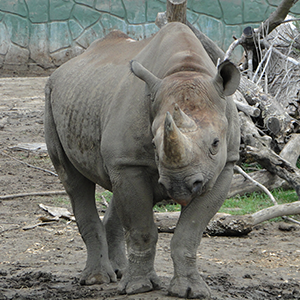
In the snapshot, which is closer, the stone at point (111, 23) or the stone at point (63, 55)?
the stone at point (63, 55)

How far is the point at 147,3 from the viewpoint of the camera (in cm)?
1716

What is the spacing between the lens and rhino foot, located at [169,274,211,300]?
378cm

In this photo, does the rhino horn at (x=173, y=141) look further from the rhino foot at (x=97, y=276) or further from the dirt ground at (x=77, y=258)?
the rhino foot at (x=97, y=276)

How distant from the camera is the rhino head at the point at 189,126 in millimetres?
3014

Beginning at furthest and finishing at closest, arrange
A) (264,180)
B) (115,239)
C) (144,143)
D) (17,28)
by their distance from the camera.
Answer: (17,28), (264,180), (115,239), (144,143)

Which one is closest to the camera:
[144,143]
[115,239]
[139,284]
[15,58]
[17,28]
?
[144,143]

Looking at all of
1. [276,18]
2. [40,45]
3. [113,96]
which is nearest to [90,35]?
[40,45]

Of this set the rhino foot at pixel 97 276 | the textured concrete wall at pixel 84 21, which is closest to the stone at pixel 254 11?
the textured concrete wall at pixel 84 21

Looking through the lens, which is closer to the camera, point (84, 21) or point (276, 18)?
point (276, 18)

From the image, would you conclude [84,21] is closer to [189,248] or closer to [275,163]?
[275,163]

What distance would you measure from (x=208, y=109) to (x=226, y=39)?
1421 centimetres

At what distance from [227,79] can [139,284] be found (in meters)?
1.56

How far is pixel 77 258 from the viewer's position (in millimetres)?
5602

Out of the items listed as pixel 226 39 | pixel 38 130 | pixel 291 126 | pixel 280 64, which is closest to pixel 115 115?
pixel 291 126
